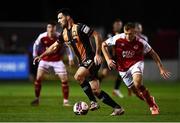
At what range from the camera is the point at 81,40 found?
15906 mm

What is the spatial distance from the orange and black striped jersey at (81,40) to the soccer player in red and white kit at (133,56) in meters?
0.36

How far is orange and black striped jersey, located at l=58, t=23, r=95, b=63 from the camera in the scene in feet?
51.9

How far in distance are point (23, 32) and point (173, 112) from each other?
17.4 metres

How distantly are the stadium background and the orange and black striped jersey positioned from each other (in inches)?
427

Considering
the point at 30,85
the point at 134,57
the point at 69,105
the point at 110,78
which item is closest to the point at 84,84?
the point at 134,57

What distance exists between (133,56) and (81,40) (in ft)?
4.43

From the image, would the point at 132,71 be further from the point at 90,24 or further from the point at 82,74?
the point at 90,24

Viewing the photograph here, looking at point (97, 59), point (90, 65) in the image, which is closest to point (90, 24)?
point (90, 65)

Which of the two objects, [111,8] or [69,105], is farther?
[111,8]

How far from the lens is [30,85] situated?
96.0ft

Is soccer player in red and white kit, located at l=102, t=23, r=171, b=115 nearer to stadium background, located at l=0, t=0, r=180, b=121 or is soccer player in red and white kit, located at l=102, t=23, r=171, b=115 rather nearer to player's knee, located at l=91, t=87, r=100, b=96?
player's knee, located at l=91, t=87, r=100, b=96

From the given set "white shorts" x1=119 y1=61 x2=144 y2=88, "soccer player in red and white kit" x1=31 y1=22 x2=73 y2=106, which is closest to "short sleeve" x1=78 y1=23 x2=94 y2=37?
"white shorts" x1=119 y1=61 x2=144 y2=88

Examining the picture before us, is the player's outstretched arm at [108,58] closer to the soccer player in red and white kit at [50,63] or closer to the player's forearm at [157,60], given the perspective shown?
the player's forearm at [157,60]

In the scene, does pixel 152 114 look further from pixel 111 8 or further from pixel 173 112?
pixel 111 8
